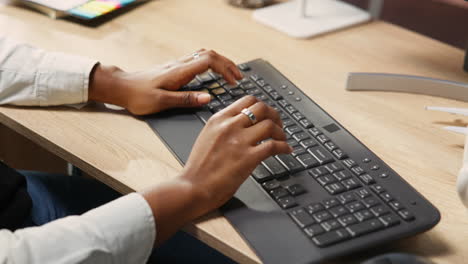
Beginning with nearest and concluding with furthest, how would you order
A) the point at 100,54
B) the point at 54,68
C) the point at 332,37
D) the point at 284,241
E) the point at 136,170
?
the point at 284,241 < the point at 136,170 < the point at 54,68 < the point at 100,54 < the point at 332,37

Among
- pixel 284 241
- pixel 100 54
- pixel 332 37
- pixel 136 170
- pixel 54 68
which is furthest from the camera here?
pixel 332 37

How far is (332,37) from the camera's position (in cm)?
116

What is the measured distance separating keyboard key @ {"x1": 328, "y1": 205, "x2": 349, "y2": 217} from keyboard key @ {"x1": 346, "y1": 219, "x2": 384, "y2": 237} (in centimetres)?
2

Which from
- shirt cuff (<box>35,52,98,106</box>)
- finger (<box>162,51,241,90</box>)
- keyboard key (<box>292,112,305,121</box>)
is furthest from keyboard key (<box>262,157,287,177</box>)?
shirt cuff (<box>35,52,98,106</box>)

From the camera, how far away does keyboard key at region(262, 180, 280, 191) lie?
2.38 feet

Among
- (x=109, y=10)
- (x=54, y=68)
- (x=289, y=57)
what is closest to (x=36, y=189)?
(x=54, y=68)

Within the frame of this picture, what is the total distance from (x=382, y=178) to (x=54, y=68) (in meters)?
0.53

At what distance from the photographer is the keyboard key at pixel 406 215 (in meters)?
0.68

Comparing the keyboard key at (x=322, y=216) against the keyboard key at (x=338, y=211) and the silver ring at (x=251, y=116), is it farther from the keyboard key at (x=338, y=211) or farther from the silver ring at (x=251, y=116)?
the silver ring at (x=251, y=116)

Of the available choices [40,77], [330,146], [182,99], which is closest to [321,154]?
[330,146]

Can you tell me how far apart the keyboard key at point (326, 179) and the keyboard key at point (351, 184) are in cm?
1

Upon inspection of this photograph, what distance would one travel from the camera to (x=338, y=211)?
26.8 inches

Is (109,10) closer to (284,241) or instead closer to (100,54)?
(100,54)

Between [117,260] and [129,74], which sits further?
[129,74]
